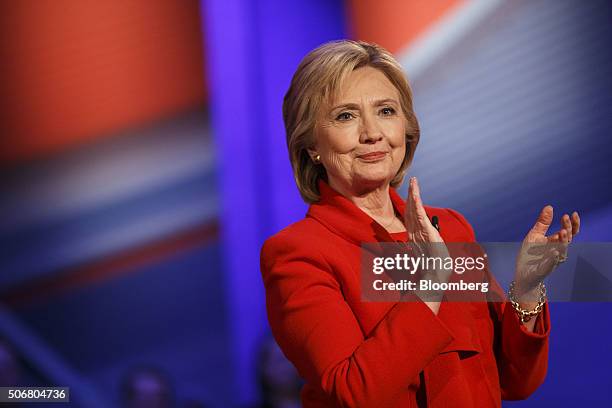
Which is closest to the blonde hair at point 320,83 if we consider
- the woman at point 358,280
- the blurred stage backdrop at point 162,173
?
the woman at point 358,280

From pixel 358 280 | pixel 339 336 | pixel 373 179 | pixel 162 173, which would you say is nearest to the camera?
pixel 339 336

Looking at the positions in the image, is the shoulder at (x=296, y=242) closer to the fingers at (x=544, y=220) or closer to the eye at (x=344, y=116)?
the eye at (x=344, y=116)

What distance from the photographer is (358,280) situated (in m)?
1.48

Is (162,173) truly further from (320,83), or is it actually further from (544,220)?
(544,220)

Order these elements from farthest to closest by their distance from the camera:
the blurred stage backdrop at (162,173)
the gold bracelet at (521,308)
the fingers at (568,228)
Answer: the blurred stage backdrop at (162,173), the gold bracelet at (521,308), the fingers at (568,228)

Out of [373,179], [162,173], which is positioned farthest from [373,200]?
[162,173]

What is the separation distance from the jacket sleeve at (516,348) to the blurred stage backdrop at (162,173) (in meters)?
1.48

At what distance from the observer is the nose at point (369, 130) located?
157 centimetres

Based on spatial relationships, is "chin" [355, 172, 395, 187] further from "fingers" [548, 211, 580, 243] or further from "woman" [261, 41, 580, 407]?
"fingers" [548, 211, 580, 243]

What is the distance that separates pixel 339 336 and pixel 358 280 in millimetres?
151

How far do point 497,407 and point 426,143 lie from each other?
1690mm

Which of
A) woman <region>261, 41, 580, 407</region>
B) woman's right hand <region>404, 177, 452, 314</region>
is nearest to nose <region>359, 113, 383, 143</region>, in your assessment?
woman <region>261, 41, 580, 407</region>

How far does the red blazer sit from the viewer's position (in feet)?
4.34

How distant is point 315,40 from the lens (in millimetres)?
3465
